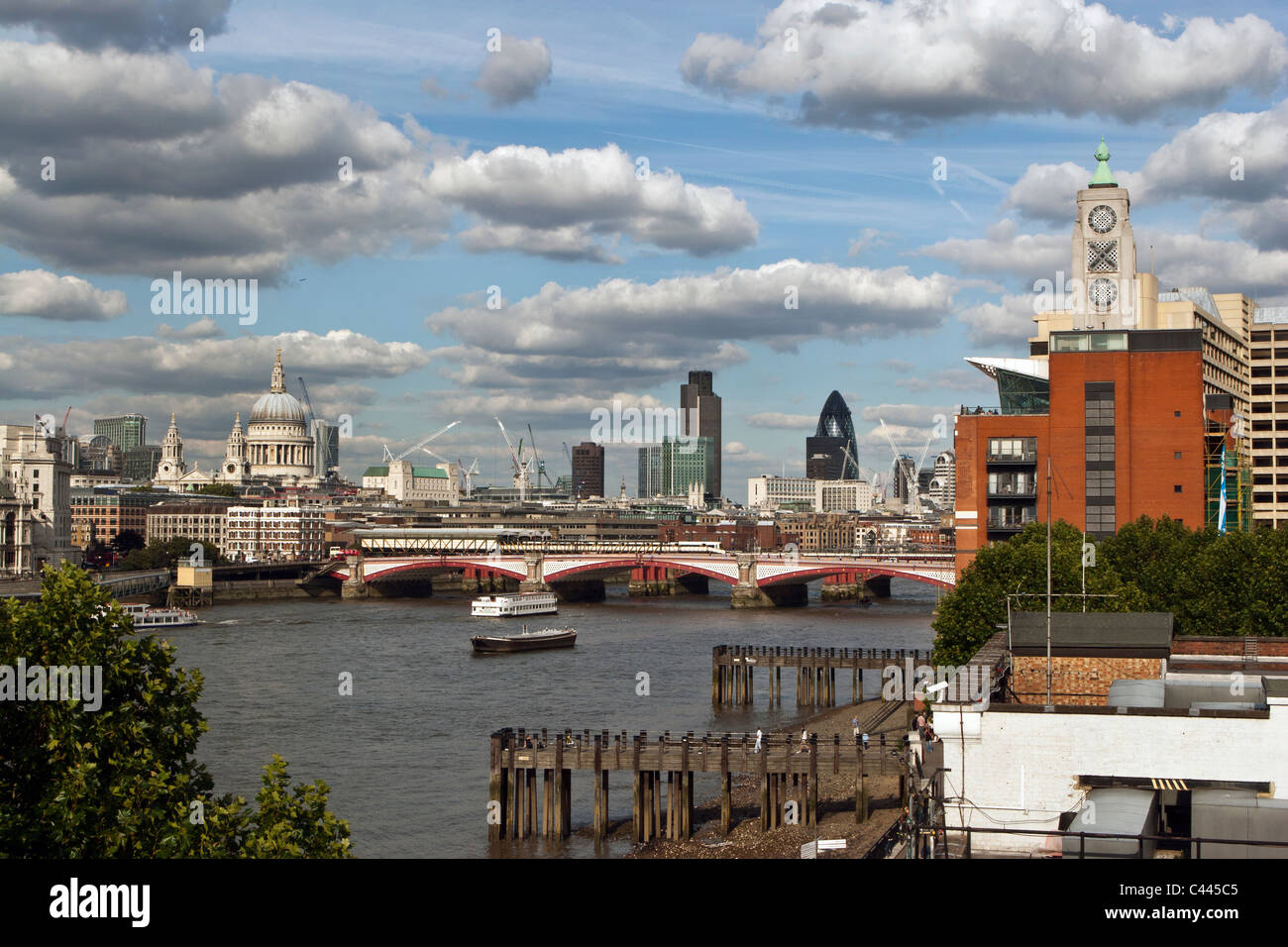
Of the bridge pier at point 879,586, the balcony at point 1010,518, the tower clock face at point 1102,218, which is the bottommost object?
the bridge pier at point 879,586

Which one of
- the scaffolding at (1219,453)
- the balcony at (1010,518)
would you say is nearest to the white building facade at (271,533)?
the balcony at (1010,518)

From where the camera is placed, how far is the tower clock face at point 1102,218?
66.9 metres

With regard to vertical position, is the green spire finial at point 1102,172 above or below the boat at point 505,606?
above

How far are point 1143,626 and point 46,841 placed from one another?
1755 cm

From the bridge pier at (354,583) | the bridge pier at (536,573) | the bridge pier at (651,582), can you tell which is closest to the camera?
the bridge pier at (536,573)

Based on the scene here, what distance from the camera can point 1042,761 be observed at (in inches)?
677

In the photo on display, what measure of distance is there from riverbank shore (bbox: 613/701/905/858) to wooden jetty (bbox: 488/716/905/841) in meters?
0.39

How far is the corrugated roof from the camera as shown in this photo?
22750 millimetres

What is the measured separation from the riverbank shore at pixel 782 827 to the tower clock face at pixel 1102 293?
39.7 meters

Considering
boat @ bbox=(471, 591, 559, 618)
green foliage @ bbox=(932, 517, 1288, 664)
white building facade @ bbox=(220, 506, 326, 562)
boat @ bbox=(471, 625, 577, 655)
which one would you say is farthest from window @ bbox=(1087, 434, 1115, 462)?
white building facade @ bbox=(220, 506, 326, 562)

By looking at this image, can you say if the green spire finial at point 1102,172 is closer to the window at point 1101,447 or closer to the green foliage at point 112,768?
the window at point 1101,447

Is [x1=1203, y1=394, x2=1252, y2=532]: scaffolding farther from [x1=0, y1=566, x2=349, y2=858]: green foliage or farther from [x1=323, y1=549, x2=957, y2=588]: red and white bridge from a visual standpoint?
[x1=0, y1=566, x2=349, y2=858]: green foliage

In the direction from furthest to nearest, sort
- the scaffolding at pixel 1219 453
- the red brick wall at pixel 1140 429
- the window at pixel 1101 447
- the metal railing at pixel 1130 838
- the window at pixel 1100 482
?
the scaffolding at pixel 1219 453 → the window at pixel 1100 482 → the window at pixel 1101 447 → the red brick wall at pixel 1140 429 → the metal railing at pixel 1130 838

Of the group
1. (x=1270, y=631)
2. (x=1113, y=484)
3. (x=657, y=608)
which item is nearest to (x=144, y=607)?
(x=657, y=608)
